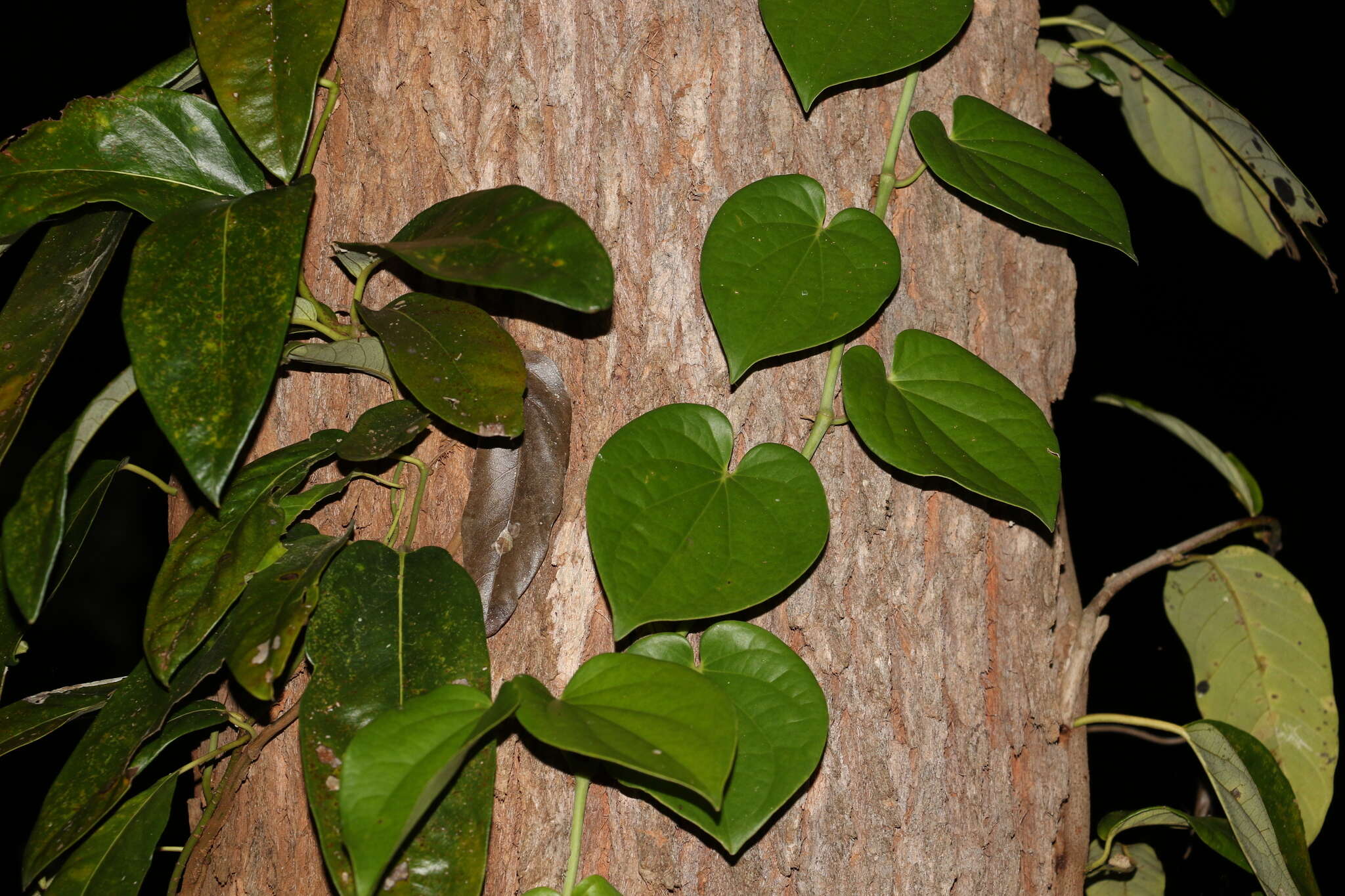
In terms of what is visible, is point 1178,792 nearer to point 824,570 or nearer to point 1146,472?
point 1146,472

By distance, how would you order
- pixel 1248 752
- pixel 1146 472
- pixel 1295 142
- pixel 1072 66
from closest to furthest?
pixel 1248 752 < pixel 1072 66 < pixel 1295 142 < pixel 1146 472

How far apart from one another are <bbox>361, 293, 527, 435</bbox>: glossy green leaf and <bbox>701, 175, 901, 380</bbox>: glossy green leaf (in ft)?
0.49

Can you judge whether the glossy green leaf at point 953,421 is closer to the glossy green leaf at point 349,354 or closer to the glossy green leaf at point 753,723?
the glossy green leaf at point 753,723

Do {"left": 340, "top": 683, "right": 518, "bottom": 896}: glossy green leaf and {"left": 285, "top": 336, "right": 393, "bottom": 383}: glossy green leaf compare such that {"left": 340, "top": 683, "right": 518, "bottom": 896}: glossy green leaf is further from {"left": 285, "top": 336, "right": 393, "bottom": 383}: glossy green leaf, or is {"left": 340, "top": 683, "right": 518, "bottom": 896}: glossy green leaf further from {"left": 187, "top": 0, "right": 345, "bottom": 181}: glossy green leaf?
{"left": 187, "top": 0, "right": 345, "bottom": 181}: glossy green leaf

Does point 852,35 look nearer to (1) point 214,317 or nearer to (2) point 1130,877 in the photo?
(1) point 214,317

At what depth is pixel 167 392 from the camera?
0.54 meters

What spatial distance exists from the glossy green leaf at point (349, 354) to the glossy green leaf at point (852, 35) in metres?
0.37

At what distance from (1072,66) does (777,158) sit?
17.9 inches

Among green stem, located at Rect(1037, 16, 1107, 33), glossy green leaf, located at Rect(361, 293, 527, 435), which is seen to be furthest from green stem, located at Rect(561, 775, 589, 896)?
green stem, located at Rect(1037, 16, 1107, 33)

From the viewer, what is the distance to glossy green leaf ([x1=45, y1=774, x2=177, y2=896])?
0.70m

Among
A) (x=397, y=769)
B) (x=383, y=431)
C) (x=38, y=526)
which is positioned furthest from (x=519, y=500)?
(x=38, y=526)

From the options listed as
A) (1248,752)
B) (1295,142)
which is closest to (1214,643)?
(1248,752)

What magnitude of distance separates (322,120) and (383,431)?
28 cm

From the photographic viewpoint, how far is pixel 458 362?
2.05 ft
